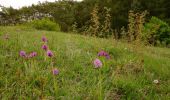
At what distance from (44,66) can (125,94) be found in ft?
2.61

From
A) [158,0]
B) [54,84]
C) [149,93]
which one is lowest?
[149,93]

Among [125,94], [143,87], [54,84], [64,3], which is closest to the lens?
[54,84]

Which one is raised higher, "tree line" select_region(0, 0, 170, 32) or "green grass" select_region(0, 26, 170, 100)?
"tree line" select_region(0, 0, 170, 32)

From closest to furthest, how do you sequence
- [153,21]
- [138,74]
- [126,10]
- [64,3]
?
1. [138,74]
2. [153,21]
3. [126,10]
4. [64,3]

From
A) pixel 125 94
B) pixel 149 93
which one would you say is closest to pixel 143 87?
pixel 149 93

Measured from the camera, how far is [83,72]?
9.25 ft

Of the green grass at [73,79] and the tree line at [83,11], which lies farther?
the tree line at [83,11]

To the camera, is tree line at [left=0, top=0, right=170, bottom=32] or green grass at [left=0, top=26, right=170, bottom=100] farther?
tree line at [left=0, top=0, right=170, bottom=32]

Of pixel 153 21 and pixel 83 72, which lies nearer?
pixel 83 72

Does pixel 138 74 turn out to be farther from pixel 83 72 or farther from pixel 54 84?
pixel 54 84

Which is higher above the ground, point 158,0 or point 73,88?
point 158,0

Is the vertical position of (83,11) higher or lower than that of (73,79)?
higher

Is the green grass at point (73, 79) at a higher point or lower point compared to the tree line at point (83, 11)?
lower

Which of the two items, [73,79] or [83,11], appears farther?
[83,11]
